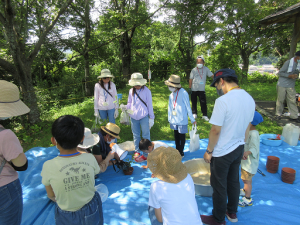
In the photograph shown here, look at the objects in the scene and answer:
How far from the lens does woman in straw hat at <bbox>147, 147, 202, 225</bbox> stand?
158 cm

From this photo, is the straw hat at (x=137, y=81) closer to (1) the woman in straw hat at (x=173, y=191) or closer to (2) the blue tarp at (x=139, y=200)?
(2) the blue tarp at (x=139, y=200)

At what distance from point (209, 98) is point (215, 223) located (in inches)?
259

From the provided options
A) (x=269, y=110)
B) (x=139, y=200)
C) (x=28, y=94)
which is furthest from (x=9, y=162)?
(x=269, y=110)

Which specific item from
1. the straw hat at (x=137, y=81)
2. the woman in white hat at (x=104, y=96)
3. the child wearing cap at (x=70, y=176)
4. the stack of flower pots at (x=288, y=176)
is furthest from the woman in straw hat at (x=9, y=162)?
the stack of flower pots at (x=288, y=176)

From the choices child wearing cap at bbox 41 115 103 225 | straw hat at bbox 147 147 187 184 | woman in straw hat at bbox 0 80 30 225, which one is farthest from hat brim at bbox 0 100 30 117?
straw hat at bbox 147 147 187 184

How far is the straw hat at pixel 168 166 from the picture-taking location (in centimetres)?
158

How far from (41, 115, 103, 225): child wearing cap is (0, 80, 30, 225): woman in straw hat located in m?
0.35

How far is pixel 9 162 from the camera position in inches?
65.1

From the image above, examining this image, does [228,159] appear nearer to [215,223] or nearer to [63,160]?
[215,223]

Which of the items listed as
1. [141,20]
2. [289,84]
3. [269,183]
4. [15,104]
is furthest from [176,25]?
[15,104]

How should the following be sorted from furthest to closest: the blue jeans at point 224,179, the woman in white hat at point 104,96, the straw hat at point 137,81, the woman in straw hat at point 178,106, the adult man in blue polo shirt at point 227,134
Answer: the woman in white hat at point 104,96 → the straw hat at point 137,81 → the woman in straw hat at point 178,106 → the blue jeans at point 224,179 → the adult man in blue polo shirt at point 227,134

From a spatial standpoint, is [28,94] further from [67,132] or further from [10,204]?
[67,132]

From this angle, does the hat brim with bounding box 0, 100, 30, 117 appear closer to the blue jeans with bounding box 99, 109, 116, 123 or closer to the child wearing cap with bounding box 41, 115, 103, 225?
the child wearing cap with bounding box 41, 115, 103, 225

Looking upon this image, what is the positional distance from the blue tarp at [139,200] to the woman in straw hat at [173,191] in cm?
90
